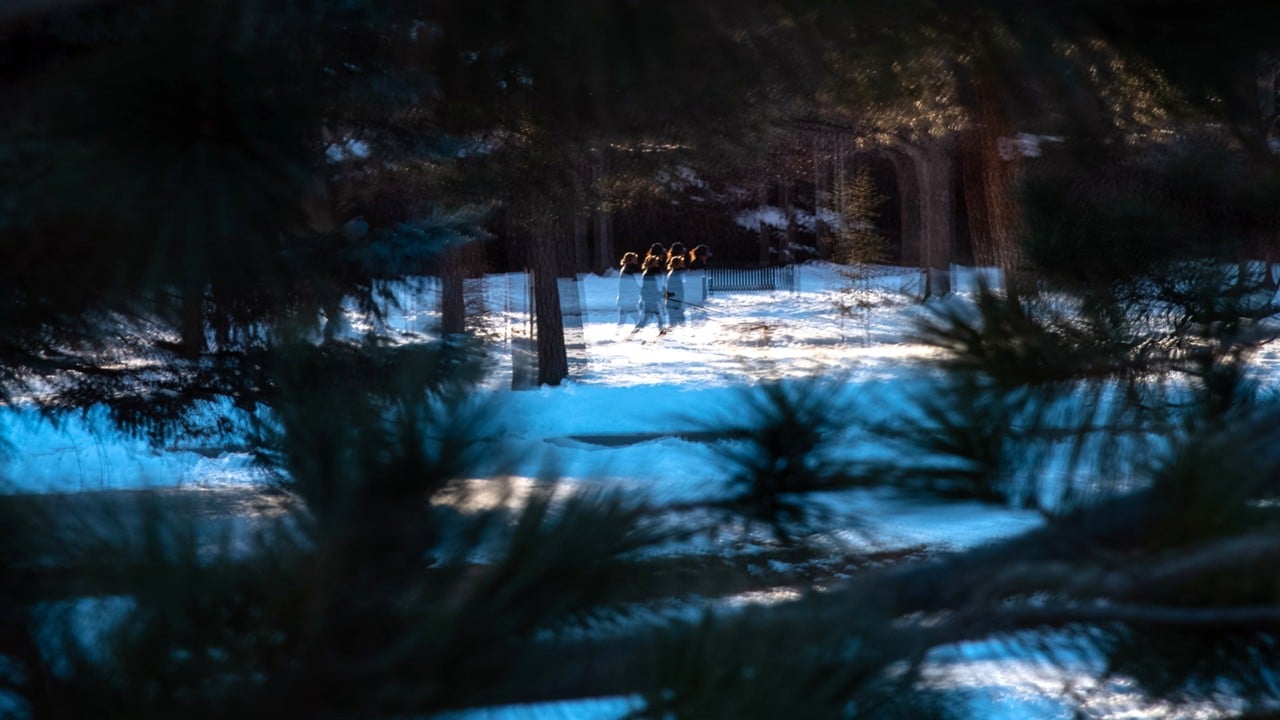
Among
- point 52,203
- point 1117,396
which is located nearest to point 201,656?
point 52,203

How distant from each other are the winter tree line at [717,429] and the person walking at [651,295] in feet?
41.3

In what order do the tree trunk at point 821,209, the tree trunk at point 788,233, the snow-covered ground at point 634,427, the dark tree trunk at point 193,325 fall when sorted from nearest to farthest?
the snow-covered ground at point 634,427 < the dark tree trunk at point 193,325 < the tree trunk at point 821,209 < the tree trunk at point 788,233

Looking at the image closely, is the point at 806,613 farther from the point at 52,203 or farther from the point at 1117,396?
the point at 52,203

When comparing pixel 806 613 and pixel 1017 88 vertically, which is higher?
pixel 1017 88

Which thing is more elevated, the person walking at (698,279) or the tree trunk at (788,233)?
the tree trunk at (788,233)

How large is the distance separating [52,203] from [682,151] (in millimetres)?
1834

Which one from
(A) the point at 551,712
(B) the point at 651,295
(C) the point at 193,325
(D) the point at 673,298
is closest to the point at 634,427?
(C) the point at 193,325

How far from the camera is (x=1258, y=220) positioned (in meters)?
2.55

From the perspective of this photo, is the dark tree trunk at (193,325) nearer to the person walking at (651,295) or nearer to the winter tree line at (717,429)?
the winter tree line at (717,429)

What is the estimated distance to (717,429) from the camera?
1645 millimetres

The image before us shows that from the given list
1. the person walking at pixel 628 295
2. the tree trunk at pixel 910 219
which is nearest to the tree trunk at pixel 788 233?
the tree trunk at pixel 910 219

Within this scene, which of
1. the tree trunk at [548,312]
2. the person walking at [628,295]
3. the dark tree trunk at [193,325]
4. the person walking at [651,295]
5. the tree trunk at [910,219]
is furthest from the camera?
the tree trunk at [910,219]

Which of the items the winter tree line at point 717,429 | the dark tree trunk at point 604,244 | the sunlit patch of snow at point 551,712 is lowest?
the sunlit patch of snow at point 551,712

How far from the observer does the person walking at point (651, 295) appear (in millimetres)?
15938
